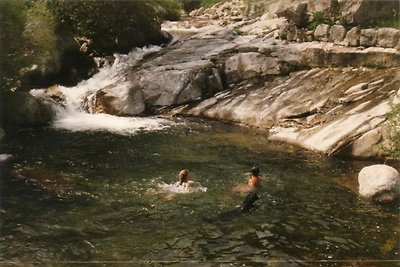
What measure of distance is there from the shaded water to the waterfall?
2792 mm

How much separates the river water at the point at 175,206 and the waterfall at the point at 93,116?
1.48 metres

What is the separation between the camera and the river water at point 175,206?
14328 mm

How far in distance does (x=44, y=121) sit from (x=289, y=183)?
1615 cm

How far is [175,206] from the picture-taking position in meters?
17.8

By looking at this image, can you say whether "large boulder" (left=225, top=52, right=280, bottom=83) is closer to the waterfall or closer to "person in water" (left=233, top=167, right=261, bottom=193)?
the waterfall

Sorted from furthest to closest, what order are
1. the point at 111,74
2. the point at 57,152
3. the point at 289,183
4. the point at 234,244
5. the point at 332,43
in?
1. the point at 111,74
2. the point at 332,43
3. the point at 57,152
4. the point at 289,183
5. the point at 234,244

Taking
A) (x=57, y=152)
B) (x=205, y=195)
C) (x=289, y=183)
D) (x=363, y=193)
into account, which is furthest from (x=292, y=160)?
(x=57, y=152)

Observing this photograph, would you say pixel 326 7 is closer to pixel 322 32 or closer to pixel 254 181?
pixel 322 32

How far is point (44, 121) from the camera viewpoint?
1120 inches

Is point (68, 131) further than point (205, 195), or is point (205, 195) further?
point (68, 131)

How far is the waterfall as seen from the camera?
94.1 feet

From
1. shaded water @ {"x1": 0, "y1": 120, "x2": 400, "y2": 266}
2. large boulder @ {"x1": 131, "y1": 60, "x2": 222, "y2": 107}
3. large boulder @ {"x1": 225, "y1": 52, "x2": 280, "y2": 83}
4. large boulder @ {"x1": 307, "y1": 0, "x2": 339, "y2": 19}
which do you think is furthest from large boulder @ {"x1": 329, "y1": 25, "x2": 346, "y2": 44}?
shaded water @ {"x1": 0, "y1": 120, "x2": 400, "y2": 266}

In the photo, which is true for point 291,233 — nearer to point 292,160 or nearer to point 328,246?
point 328,246

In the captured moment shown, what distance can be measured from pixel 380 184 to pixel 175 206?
8459 mm
